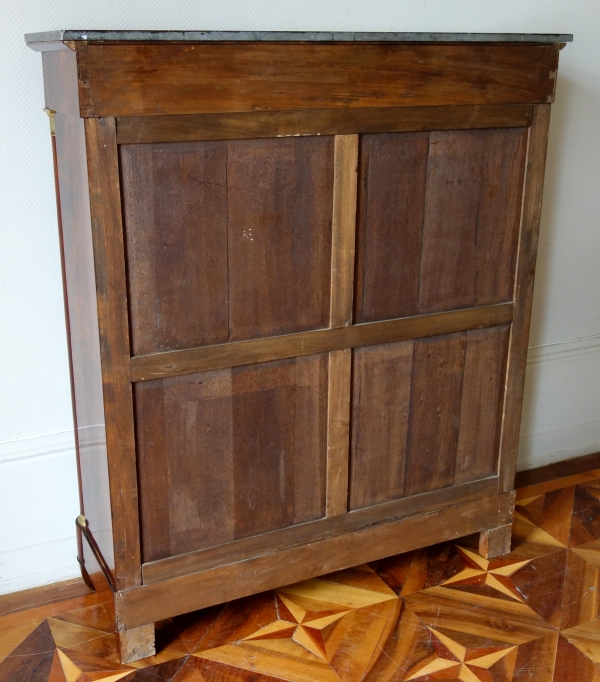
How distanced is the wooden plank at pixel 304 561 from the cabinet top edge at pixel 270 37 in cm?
103

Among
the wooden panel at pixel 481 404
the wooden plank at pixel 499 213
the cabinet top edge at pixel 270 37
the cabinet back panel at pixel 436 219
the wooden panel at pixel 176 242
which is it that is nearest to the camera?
Result: the cabinet top edge at pixel 270 37

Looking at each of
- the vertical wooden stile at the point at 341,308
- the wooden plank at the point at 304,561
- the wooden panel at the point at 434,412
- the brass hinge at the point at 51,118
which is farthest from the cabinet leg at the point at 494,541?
the brass hinge at the point at 51,118

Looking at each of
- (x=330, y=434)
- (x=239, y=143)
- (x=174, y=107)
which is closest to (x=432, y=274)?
(x=330, y=434)

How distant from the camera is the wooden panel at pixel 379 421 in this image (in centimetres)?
175

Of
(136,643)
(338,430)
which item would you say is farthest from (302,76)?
(136,643)

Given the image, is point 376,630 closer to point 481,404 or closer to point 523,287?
point 481,404

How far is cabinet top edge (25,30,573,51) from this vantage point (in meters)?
1.30

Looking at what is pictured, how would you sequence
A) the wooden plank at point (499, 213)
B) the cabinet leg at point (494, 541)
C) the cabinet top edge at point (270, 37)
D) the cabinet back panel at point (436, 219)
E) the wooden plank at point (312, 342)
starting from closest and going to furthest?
the cabinet top edge at point (270, 37)
the wooden plank at point (312, 342)
the cabinet back panel at point (436, 219)
the wooden plank at point (499, 213)
the cabinet leg at point (494, 541)

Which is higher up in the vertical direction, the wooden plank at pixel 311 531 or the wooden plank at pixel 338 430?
the wooden plank at pixel 338 430

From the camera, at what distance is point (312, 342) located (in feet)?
5.41

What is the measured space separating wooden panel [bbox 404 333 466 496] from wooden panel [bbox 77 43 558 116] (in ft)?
1.74

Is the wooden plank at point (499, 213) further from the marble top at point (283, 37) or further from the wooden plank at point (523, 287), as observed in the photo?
the marble top at point (283, 37)

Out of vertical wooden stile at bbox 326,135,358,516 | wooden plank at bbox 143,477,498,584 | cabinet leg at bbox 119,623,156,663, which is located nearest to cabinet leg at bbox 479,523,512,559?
wooden plank at bbox 143,477,498,584

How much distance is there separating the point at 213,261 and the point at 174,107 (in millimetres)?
284
